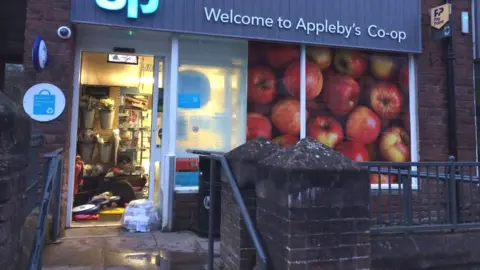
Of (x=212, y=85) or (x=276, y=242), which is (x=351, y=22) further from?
(x=276, y=242)

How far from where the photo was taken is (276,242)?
2830 mm

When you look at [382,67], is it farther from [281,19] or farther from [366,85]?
[281,19]

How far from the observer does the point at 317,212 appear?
8.93ft

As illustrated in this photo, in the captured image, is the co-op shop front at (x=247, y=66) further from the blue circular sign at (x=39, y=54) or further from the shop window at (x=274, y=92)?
the blue circular sign at (x=39, y=54)

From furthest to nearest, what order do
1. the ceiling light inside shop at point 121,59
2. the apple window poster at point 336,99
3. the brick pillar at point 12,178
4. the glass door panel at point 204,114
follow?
the ceiling light inside shop at point 121,59, the apple window poster at point 336,99, the glass door panel at point 204,114, the brick pillar at point 12,178

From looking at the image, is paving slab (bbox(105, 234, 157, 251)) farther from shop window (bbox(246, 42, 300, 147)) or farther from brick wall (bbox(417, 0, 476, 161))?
brick wall (bbox(417, 0, 476, 161))

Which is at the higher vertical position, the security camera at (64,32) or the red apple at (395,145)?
the security camera at (64,32)

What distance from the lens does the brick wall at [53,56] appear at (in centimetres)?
568

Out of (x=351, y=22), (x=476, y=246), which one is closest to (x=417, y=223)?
(x=476, y=246)

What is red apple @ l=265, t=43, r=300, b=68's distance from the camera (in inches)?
268

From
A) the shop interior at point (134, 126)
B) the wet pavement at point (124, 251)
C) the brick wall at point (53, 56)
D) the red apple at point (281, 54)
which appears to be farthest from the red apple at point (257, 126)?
the brick wall at point (53, 56)

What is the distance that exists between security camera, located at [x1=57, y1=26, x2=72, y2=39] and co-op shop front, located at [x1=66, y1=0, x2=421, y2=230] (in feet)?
0.55

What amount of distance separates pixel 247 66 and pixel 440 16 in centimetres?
353

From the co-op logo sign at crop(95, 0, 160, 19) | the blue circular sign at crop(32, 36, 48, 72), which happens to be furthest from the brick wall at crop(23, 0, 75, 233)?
the co-op logo sign at crop(95, 0, 160, 19)
